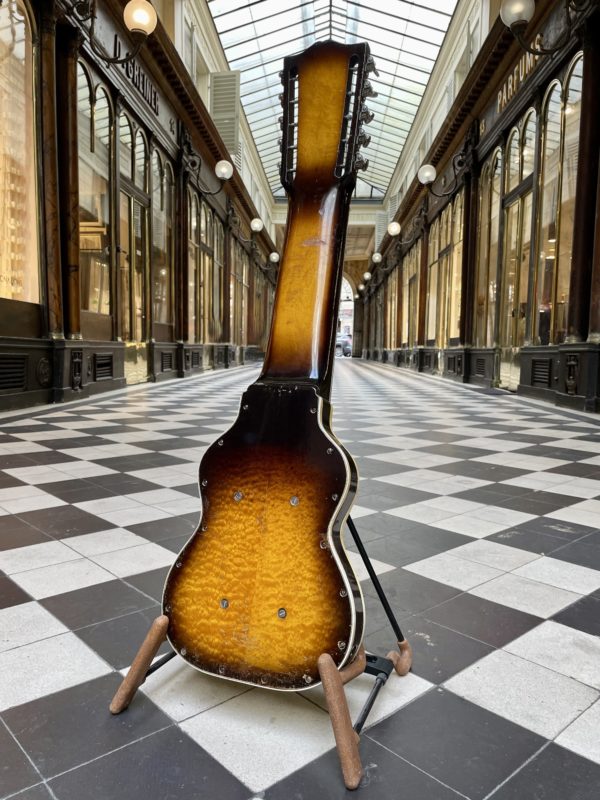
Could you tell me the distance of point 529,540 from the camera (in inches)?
88.5

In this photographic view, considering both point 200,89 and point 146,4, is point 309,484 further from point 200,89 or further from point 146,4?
point 200,89

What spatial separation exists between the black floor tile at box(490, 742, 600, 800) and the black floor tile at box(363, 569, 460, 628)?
1.97 ft

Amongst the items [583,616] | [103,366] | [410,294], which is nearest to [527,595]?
[583,616]

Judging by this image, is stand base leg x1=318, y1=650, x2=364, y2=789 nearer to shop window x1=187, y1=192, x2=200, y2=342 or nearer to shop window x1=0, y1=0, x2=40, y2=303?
shop window x1=0, y1=0, x2=40, y2=303

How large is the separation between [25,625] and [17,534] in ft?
2.68

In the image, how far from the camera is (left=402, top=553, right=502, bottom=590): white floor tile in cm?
183

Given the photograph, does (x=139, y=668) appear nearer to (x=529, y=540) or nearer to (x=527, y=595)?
(x=527, y=595)

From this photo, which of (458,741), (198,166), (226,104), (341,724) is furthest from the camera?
(226,104)

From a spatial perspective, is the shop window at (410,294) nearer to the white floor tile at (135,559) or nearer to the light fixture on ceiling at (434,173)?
the light fixture on ceiling at (434,173)

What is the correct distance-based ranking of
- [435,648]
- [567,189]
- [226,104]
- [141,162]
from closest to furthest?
[435,648] → [567,189] → [141,162] → [226,104]

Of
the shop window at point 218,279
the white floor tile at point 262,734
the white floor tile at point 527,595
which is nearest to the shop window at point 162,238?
the shop window at point 218,279

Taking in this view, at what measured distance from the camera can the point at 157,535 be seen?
223 centimetres

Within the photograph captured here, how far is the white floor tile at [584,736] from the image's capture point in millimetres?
1037

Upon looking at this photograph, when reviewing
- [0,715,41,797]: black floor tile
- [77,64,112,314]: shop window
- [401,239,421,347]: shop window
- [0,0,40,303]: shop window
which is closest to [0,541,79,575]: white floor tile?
[0,715,41,797]: black floor tile
